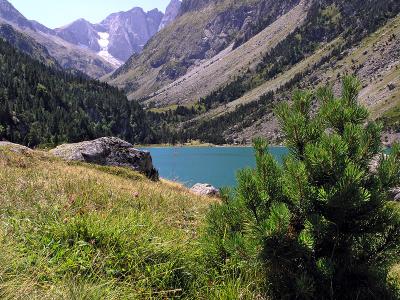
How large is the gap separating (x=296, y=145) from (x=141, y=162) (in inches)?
911

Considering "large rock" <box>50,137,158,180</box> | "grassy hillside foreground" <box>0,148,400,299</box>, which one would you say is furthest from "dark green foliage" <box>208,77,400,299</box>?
"large rock" <box>50,137,158,180</box>

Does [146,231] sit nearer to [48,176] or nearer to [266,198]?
[266,198]

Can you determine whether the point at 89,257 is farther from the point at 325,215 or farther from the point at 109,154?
the point at 109,154

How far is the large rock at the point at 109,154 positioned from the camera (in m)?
26.0

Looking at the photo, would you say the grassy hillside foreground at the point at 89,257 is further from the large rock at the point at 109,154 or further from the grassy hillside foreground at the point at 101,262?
the large rock at the point at 109,154

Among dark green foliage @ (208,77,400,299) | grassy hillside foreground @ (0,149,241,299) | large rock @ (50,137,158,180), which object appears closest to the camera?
grassy hillside foreground @ (0,149,241,299)

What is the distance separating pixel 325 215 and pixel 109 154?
2372cm

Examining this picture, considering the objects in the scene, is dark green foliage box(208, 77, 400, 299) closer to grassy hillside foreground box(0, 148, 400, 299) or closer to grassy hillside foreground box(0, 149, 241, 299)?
grassy hillside foreground box(0, 148, 400, 299)

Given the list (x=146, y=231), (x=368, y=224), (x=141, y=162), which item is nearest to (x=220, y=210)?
(x=146, y=231)

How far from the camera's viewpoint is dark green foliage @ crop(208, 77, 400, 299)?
5.29 m

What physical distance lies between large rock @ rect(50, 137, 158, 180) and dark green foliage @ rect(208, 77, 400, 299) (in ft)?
68.8

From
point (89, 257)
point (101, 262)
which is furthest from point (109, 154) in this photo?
point (101, 262)

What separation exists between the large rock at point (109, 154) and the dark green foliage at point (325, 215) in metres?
21.0

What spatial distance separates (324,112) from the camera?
6270mm
